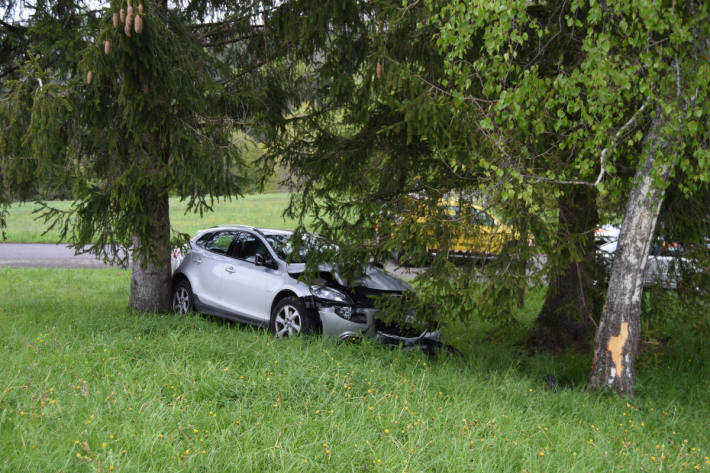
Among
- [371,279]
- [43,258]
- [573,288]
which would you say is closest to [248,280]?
[371,279]

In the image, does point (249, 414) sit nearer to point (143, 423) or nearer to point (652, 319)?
point (143, 423)

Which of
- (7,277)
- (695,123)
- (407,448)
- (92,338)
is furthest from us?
(7,277)

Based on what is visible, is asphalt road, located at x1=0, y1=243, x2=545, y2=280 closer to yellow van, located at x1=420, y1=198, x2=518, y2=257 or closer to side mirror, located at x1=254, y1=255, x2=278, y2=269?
side mirror, located at x1=254, y1=255, x2=278, y2=269

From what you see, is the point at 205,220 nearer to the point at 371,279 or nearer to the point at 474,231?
the point at 371,279

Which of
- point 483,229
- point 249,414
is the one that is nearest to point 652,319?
point 483,229

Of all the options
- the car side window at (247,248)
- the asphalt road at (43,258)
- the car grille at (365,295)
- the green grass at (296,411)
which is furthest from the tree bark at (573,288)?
the asphalt road at (43,258)

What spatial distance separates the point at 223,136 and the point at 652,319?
19.1ft

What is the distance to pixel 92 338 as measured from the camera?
6.87 metres

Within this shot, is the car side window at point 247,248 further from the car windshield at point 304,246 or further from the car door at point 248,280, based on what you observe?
the car windshield at point 304,246

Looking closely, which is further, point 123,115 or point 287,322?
point 287,322

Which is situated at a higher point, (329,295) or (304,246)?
(304,246)

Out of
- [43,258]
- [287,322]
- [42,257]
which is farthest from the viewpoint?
[42,257]

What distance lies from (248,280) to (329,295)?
1.43 meters

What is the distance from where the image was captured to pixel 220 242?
1002cm
